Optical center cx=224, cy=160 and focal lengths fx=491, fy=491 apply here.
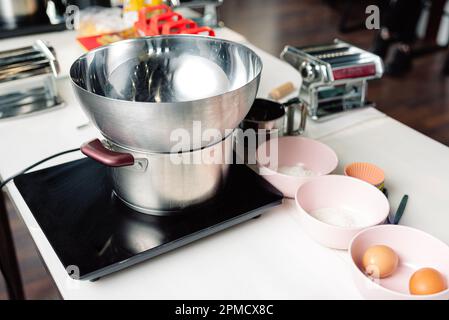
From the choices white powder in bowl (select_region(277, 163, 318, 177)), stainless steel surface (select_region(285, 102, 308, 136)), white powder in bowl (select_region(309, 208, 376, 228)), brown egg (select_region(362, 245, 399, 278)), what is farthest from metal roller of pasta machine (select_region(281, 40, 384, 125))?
brown egg (select_region(362, 245, 399, 278))

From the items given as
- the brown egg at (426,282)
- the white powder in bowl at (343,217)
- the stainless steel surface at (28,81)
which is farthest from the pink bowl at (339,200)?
the stainless steel surface at (28,81)

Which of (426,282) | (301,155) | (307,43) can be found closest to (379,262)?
(426,282)

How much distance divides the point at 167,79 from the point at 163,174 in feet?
0.90

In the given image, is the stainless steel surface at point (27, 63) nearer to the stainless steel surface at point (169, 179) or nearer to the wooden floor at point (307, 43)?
the stainless steel surface at point (169, 179)

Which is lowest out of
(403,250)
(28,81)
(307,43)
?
(307,43)

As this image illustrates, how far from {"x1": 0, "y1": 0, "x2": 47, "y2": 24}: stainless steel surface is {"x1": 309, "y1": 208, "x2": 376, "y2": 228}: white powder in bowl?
122 cm

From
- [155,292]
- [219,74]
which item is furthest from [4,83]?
[155,292]

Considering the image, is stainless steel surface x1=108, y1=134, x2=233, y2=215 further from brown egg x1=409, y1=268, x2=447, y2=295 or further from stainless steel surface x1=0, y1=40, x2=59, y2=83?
stainless steel surface x1=0, y1=40, x2=59, y2=83

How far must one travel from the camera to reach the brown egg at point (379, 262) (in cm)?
65

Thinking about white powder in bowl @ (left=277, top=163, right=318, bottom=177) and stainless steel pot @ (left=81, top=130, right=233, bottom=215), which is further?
white powder in bowl @ (left=277, top=163, right=318, bottom=177)

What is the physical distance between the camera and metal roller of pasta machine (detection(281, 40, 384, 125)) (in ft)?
3.36

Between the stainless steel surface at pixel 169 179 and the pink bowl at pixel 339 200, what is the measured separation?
140 millimetres

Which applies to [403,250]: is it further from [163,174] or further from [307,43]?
[307,43]

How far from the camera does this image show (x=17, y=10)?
5.02ft
